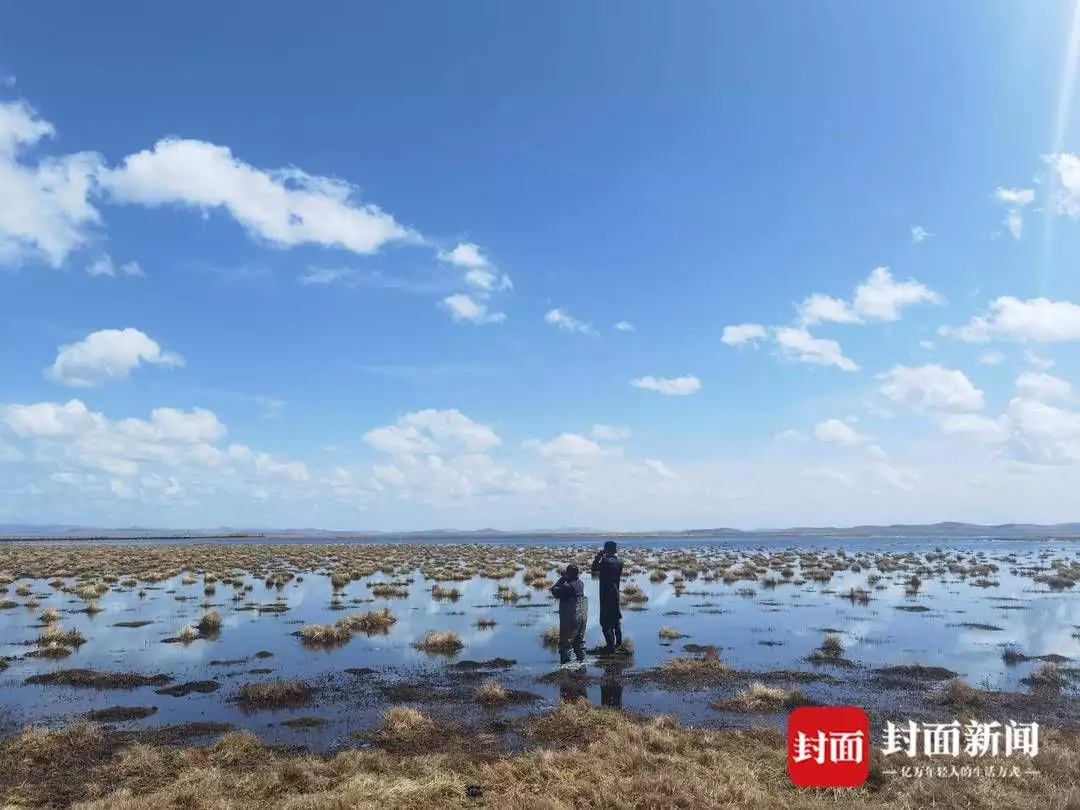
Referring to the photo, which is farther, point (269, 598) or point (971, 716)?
point (269, 598)

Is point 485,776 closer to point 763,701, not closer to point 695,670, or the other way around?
point 763,701

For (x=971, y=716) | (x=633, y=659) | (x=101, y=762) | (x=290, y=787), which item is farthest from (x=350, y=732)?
(x=971, y=716)

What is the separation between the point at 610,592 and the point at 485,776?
8.26m

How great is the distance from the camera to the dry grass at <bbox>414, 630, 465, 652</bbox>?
58.4ft

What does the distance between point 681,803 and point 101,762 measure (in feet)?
26.6

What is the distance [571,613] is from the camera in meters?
15.7

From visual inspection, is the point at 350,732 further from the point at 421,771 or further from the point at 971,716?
the point at 971,716

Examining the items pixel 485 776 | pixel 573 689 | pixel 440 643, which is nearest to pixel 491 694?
pixel 573 689

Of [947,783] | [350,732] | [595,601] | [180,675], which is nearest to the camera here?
[947,783]

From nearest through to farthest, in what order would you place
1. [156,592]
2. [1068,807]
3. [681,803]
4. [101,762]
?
1. [1068,807]
2. [681,803]
3. [101,762]
4. [156,592]

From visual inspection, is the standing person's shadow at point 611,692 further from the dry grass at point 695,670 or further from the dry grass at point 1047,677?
the dry grass at point 1047,677

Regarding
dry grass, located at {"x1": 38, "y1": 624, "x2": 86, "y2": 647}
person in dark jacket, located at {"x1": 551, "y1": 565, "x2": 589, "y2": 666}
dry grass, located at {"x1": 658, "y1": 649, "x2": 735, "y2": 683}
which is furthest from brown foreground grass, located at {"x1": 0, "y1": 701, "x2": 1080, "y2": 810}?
dry grass, located at {"x1": 38, "y1": 624, "x2": 86, "y2": 647}

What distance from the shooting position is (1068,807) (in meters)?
7.09

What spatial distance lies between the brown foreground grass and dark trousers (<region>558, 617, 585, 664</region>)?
526 cm
